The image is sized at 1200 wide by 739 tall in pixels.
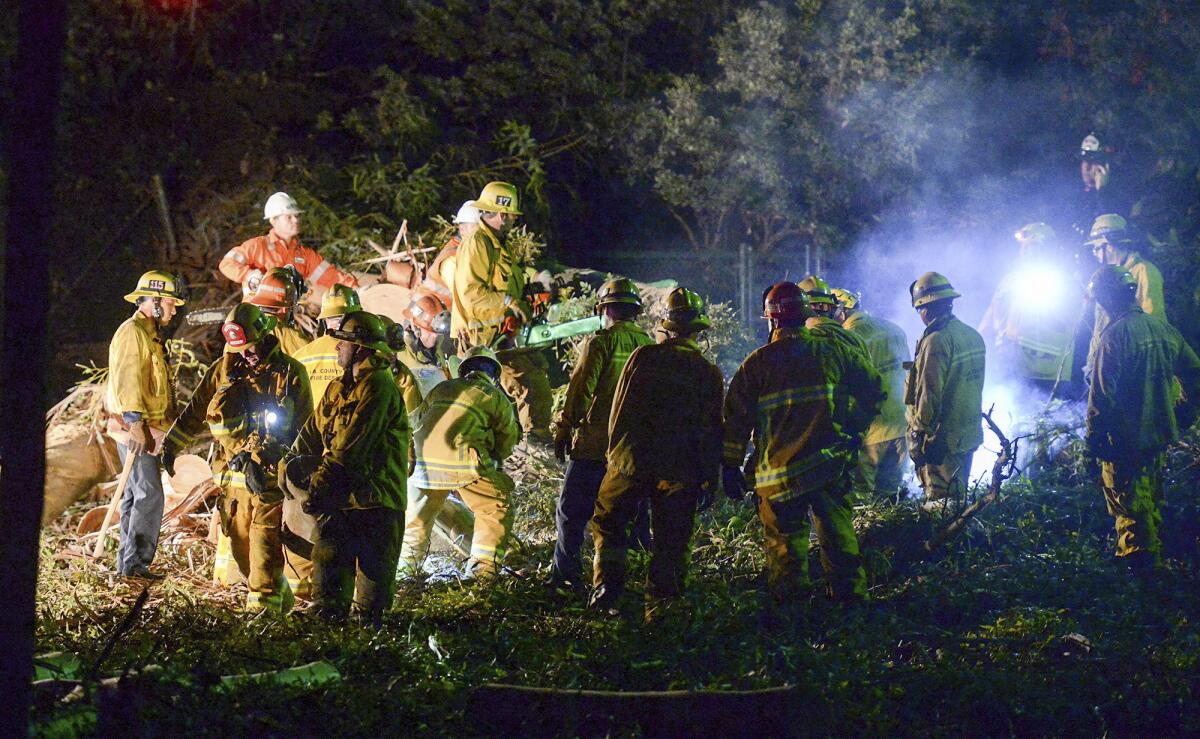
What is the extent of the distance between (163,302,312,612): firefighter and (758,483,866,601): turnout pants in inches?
118

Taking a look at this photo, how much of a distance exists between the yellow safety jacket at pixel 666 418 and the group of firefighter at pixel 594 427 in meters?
0.01

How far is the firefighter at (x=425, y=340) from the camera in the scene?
9.48m

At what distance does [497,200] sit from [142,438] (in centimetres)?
331

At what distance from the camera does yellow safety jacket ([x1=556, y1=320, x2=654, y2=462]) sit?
24.6ft

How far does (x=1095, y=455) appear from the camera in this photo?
827cm

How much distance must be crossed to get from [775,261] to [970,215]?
10.9 ft

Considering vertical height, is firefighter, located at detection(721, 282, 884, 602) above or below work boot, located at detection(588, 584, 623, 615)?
above

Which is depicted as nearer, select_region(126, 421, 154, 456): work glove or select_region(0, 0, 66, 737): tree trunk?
select_region(0, 0, 66, 737): tree trunk

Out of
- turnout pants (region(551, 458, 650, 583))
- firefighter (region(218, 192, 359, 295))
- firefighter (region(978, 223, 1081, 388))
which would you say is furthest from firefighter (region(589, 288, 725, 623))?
firefighter (region(978, 223, 1081, 388))

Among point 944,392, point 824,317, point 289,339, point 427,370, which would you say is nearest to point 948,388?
point 944,392

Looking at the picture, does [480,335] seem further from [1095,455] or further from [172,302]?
[1095,455]

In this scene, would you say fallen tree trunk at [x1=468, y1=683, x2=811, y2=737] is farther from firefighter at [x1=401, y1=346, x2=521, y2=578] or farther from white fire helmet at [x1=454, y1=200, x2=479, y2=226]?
white fire helmet at [x1=454, y1=200, x2=479, y2=226]

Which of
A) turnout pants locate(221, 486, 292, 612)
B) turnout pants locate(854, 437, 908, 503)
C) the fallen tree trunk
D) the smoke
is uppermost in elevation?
the smoke

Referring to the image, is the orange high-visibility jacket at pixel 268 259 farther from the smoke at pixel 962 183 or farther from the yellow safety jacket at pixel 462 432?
the smoke at pixel 962 183
